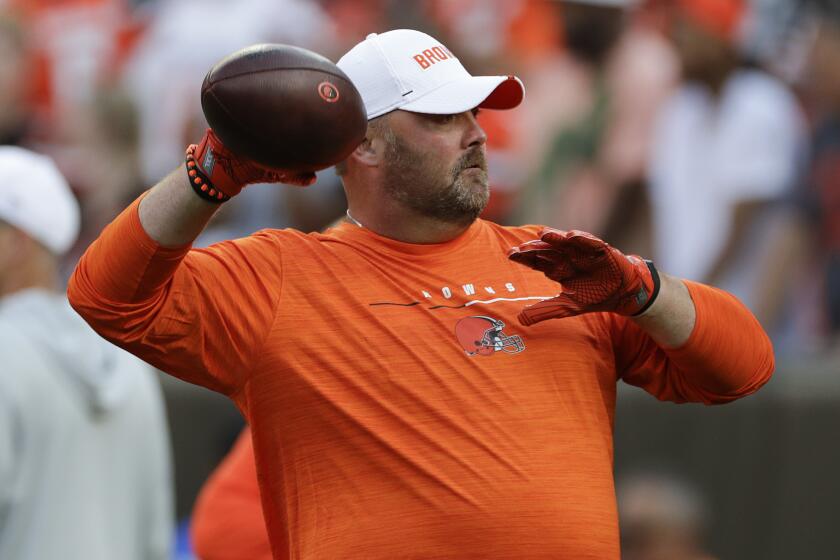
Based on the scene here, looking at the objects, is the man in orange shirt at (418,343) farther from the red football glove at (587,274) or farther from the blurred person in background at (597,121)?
the blurred person in background at (597,121)

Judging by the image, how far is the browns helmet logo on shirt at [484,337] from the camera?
3260mm

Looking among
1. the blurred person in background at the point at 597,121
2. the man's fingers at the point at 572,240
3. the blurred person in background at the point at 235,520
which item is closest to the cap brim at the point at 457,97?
the man's fingers at the point at 572,240

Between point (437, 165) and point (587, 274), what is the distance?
475mm

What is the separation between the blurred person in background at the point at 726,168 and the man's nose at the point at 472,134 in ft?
11.6

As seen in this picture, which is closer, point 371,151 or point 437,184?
point 437,184

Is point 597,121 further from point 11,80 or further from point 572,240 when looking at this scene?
point 572,240

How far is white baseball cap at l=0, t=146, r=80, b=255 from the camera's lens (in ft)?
15.2

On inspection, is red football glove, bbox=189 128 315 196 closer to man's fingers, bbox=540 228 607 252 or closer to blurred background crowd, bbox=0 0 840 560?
man's fingers, bbox=540 228 607 252

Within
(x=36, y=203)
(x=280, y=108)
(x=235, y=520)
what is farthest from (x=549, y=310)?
(x=36, y=203)

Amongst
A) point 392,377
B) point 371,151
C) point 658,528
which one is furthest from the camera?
point 658,528

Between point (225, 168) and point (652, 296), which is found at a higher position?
point (225, 168)

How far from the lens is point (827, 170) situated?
6.67 metres

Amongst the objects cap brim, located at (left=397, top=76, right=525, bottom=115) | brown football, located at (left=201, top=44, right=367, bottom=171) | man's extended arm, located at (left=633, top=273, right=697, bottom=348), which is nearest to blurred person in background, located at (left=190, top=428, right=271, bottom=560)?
cap brim, located at (left=397, top=76, right=525, bottom=115)

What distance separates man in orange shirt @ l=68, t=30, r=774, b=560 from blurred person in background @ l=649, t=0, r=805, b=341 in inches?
136
